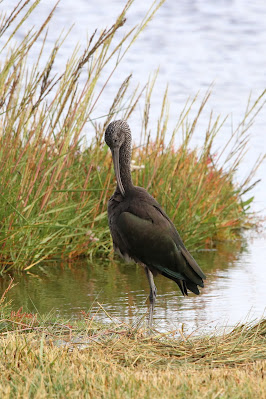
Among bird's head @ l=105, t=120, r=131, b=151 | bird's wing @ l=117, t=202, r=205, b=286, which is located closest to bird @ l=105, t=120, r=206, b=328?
bird's wing @ l=117, t=202, r=205, b=286

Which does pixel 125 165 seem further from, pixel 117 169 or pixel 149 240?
pixel 149 240

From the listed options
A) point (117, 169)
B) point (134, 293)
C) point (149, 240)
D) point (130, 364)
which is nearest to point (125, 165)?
point (117, 169)

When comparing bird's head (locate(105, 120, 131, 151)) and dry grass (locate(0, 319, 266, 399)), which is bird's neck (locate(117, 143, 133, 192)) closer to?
bird's head (locate(105, 120, 131, 151))

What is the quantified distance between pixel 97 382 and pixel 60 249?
15.3ft

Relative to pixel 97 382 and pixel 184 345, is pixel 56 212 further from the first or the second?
pixel 97 382

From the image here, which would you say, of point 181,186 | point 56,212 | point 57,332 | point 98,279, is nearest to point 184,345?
point 57,332

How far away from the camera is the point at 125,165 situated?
5672 millimetres

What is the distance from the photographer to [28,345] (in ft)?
13.1

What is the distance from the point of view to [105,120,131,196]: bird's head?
18.1ft

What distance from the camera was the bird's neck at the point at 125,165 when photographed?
18.4ft

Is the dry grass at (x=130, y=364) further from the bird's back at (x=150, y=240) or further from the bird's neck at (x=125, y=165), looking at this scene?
the bird's neck at (x=125, y=165)

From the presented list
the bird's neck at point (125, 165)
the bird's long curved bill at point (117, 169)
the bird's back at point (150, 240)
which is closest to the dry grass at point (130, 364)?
the bird's back at point (150, 240)

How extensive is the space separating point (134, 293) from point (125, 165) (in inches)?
59.6

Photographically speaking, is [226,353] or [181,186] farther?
[181,186]
